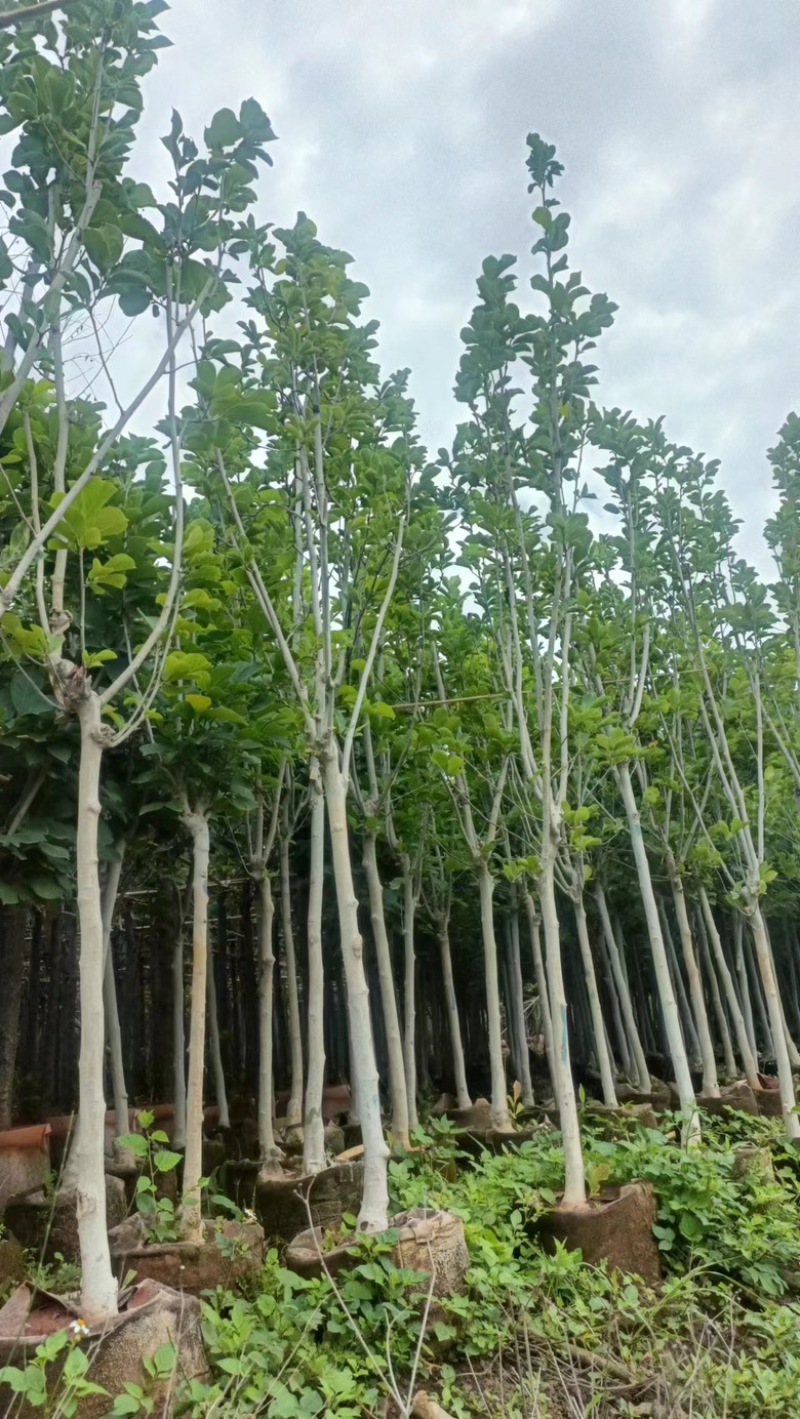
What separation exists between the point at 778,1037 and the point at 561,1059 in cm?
323

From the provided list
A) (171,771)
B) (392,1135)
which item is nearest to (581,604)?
(171,771)

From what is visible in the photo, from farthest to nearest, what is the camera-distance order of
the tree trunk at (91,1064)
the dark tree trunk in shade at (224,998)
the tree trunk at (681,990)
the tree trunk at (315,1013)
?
the tree trunk at (681,990) < the dark tree trunk in shade at (224,998) < the tree trunk at (315,1013) < the tree trunk at (91,1064)

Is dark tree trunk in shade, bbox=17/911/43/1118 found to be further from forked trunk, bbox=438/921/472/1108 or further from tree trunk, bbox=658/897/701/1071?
tree trunk, bbox=658/897/701/1071

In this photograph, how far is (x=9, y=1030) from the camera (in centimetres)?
501

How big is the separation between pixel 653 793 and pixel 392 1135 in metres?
3.51

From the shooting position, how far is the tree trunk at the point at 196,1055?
152 inches

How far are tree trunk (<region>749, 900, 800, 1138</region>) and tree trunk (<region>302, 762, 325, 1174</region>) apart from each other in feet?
11.9

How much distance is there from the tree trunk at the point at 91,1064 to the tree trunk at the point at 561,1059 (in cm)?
248

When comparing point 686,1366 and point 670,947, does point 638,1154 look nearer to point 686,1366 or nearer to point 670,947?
point 686,1366

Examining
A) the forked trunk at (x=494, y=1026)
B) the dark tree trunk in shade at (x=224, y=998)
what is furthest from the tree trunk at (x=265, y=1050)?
the dark tree trunk in shade at (x=224, y=998)

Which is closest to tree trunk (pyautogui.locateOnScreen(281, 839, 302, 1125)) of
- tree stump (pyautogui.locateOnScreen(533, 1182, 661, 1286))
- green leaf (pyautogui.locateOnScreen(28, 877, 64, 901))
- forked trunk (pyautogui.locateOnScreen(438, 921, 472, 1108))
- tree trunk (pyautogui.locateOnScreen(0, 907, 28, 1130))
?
forked trunk (pyautogui.locateOnScreen(438, 921, 472, 1108))

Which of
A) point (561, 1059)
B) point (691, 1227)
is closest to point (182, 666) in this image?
point (561, 1059)

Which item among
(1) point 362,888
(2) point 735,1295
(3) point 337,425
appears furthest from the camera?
(1) point 362,888

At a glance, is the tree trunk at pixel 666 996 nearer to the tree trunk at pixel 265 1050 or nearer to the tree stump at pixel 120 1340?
the tree trunk at pixel 265 1050
